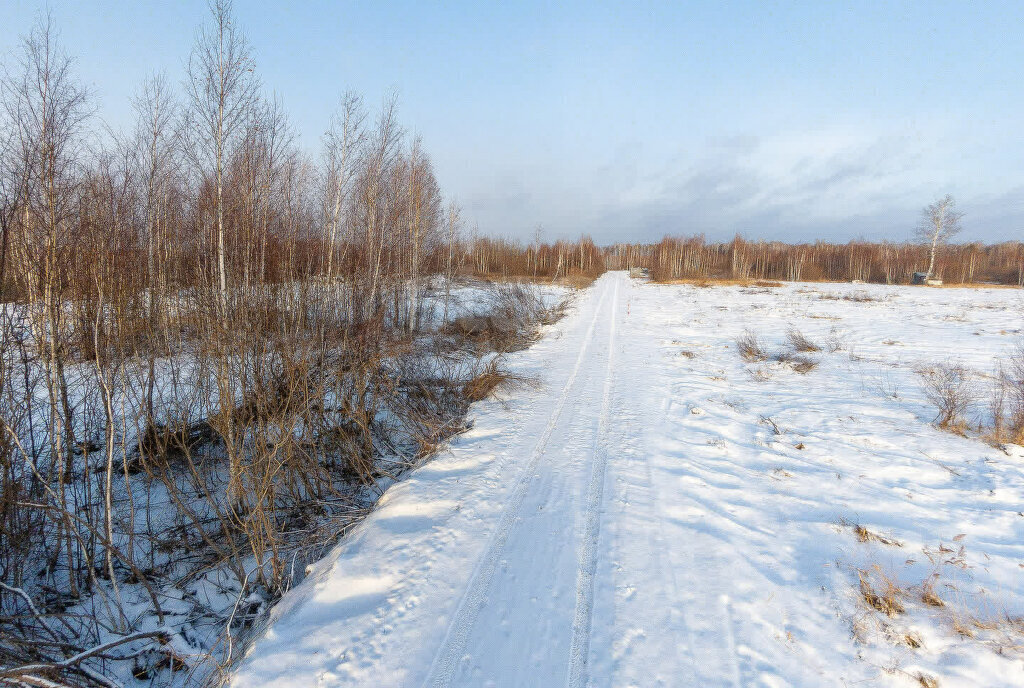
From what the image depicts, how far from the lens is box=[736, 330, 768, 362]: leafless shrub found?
10.8 metres

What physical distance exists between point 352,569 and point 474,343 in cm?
965

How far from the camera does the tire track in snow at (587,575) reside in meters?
2.59

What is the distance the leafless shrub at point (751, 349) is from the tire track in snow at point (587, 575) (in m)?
6.81

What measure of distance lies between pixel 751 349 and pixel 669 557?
936cm

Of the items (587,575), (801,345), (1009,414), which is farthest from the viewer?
(801,345)

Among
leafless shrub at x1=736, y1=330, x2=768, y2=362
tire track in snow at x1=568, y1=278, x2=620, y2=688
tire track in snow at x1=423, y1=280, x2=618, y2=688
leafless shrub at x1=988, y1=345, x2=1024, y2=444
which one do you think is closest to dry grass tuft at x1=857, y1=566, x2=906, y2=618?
tire track in snow at x1=568, y1=278, x2=620, y2=688

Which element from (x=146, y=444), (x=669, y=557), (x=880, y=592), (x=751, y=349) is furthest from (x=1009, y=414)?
(x=146, y=444)

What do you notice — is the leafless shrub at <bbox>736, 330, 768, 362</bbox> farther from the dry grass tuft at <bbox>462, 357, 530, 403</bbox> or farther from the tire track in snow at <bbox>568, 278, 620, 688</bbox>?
the tire track in snow at <bbox>568, 278, 620, 688</bbox>

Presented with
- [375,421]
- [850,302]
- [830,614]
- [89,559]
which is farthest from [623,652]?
[850,302]

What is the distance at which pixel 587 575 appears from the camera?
3314 millimetres

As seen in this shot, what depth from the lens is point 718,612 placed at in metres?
3.00

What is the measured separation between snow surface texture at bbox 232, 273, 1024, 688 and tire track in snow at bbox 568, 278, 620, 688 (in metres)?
0.01

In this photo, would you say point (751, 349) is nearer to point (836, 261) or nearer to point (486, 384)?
point (486, 384)

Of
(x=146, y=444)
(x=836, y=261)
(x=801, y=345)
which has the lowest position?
(x=146, y=444)
